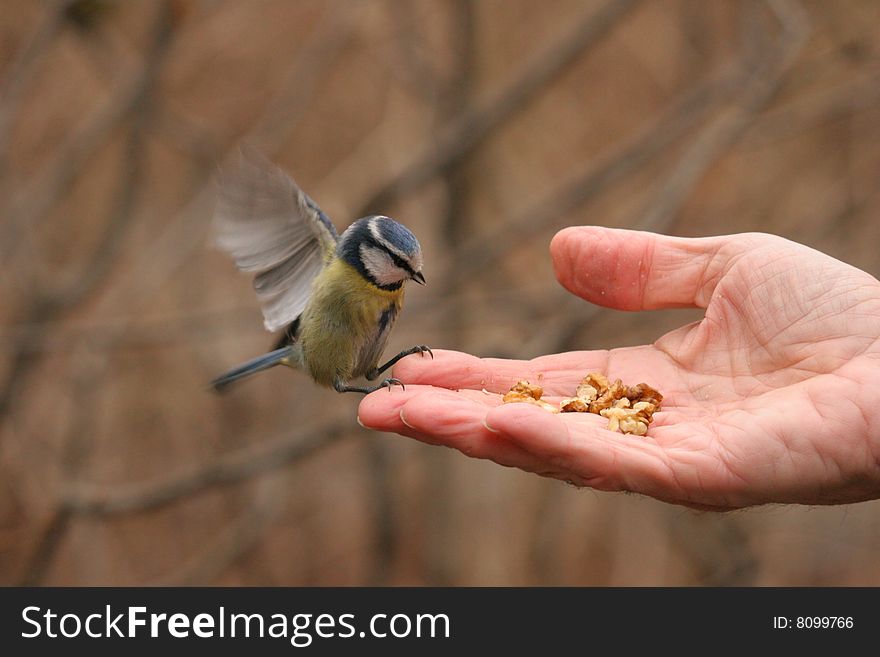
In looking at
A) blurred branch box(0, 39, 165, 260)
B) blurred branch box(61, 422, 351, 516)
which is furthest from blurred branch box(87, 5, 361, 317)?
blurred branch box(61, 422, 351, 516)

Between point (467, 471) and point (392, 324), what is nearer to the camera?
point (392, 324)

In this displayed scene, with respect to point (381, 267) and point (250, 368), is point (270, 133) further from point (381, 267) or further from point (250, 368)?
point (381, 267)

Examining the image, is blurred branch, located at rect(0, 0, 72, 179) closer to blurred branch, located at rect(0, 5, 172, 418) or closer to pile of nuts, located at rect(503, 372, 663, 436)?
blurred branch, located at rect(0, 5, 172, 418)

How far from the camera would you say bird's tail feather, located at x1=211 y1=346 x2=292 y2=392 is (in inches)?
94.7

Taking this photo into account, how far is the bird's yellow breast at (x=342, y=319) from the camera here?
2.30 m

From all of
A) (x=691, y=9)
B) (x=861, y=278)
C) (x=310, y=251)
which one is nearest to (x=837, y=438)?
(x=861, y=278)

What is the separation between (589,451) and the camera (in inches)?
67.4

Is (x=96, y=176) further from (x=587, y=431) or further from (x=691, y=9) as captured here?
(x=587, y=431)

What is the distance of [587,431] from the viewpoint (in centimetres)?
180

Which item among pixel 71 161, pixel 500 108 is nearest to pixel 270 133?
pixel 71 161

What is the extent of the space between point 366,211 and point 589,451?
1.54m

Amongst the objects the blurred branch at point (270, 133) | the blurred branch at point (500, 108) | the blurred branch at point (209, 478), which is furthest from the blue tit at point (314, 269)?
the blurred branch at point (270, 133)

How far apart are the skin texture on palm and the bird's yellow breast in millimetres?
160
